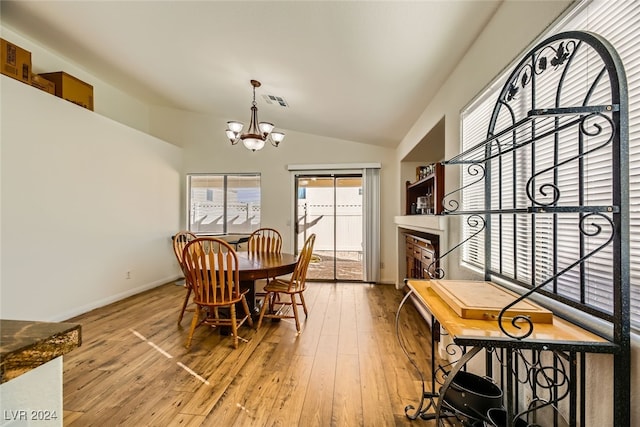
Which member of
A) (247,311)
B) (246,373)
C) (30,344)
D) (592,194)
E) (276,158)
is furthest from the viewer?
(276,158)

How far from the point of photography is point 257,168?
5281mm

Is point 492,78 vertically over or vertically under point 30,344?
over

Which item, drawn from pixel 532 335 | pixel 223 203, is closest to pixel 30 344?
pixel 532 335

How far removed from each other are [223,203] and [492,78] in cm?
486

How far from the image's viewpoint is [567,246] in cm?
112

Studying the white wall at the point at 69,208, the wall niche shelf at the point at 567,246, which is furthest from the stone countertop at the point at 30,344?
the white wall at the point at 69,208

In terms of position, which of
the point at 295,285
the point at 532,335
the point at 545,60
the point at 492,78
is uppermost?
the point at 492,78

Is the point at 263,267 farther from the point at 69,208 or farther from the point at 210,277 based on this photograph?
the point at 69,208

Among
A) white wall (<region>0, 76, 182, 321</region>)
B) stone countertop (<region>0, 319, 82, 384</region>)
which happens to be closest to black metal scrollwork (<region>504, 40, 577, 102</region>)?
stone countertop (<region>0, 319, 82, 384</region>)

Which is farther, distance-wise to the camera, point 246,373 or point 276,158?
point 276,158

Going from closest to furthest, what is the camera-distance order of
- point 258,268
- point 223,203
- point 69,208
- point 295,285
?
point 258,268, point 295,285, point 69,208, point 223,203

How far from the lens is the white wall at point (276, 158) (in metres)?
5.07

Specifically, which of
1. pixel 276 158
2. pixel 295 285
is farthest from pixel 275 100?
pixel 295 285

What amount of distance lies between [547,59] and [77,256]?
15.1 ft
